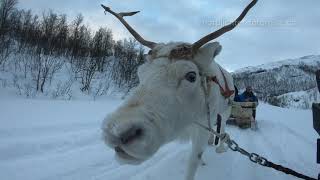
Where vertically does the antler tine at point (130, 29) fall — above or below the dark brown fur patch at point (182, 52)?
above

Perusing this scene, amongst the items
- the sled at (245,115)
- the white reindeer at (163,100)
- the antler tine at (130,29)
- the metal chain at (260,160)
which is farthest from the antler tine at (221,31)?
the sled at (245,115)

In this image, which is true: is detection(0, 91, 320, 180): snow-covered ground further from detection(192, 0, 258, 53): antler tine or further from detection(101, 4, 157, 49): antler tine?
detection(192, 0, 258, 53): antler tine

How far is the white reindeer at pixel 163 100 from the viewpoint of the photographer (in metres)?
2.36

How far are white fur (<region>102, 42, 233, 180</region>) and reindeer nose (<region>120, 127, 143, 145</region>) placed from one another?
0.01 metres

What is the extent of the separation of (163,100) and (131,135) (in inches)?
20.5

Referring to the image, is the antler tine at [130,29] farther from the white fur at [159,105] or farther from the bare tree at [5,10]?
the bare tree at [5,10]

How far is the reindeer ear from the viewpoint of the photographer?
342 cm

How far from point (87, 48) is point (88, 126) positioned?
2436cm

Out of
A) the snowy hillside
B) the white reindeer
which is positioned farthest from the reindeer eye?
the snowy hillside

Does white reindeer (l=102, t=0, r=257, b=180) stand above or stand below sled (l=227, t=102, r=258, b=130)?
above

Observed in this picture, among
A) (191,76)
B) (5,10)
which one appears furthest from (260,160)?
(5,10)

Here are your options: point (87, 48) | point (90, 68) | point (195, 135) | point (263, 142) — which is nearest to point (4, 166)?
point (195, 135)

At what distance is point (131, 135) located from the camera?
2334 millimetres

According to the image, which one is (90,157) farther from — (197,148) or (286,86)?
(286,86)
